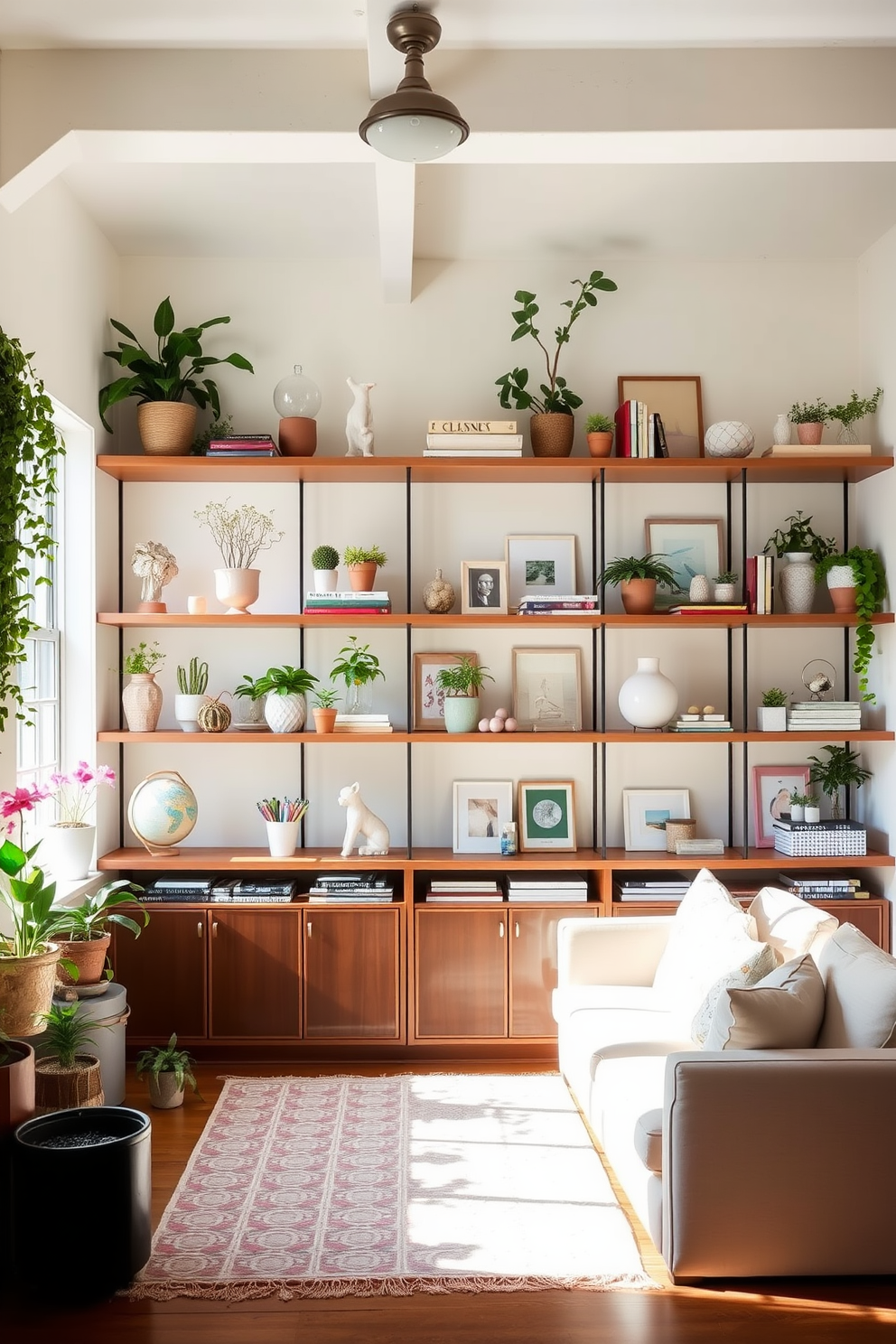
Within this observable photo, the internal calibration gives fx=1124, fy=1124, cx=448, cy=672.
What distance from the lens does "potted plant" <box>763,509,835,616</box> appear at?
187 inches

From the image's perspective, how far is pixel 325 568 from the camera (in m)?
4.64

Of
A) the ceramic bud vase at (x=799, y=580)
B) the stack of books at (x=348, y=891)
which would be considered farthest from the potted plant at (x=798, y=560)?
the stack of books at (x=348, y=891)

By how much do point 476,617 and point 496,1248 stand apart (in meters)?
2.35

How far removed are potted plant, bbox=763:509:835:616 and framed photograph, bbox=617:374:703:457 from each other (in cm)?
52

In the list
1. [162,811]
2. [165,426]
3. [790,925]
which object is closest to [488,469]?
[165,426]

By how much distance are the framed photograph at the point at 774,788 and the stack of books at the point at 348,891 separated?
5.41ft

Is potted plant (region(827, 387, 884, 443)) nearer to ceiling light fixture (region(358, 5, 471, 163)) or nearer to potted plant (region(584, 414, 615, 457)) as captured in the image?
potted plant (region(584, 414, 615, 457))

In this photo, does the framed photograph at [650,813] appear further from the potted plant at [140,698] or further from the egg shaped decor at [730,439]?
the potted plant at [140,698]

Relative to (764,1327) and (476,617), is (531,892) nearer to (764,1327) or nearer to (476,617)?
(476,617)

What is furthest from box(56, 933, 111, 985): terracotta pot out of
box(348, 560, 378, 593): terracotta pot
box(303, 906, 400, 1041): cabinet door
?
box(348, 560, 378, 593): terracotta pot

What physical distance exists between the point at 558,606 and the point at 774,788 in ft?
4.20

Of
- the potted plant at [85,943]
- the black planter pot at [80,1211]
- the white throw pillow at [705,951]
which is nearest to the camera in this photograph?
the black planter pot at [80,1211]

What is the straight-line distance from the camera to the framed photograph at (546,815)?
481 cm

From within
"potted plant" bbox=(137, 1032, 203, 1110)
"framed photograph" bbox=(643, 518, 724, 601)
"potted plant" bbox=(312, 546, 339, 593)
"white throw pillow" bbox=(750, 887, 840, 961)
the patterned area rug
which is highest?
"framed photograph" bbox=(643, 518, 724, 601)
